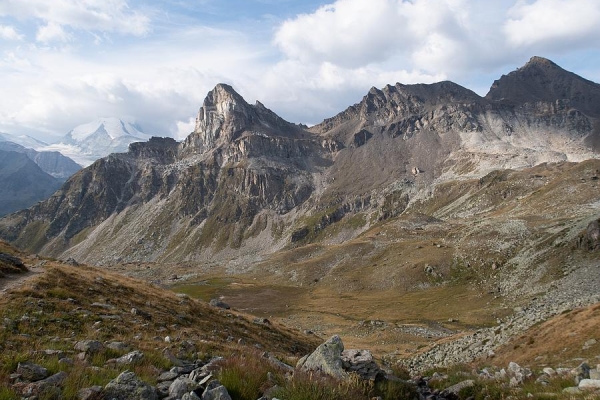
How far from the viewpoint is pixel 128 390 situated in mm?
9023

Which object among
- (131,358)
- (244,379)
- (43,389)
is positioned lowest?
(131,358)

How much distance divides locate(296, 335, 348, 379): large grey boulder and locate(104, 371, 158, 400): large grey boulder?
562 centimetres

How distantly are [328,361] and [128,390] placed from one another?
673 centimetres

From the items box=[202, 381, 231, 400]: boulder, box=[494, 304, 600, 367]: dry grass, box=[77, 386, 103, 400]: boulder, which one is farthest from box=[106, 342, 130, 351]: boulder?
box=[494, 304, 600, 367]: dry grass

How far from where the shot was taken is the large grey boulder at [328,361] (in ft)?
41.8

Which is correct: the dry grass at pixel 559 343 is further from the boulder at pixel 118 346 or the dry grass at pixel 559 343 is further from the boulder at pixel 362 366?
the boulder at pixel 118 346

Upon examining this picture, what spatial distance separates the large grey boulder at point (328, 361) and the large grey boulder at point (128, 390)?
18.4ft

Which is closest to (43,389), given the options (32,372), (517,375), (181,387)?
(32,372)

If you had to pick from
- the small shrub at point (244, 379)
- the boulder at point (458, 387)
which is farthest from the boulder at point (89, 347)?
the boulder at point (458, 387)

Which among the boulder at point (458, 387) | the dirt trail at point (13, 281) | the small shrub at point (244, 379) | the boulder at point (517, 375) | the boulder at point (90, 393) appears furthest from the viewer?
the dirt trail at point (13, 281)

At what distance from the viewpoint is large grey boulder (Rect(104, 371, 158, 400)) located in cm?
877

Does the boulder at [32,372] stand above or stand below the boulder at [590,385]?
above

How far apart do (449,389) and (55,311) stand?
60.7 ft

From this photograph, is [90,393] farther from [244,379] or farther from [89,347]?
[89,347]
